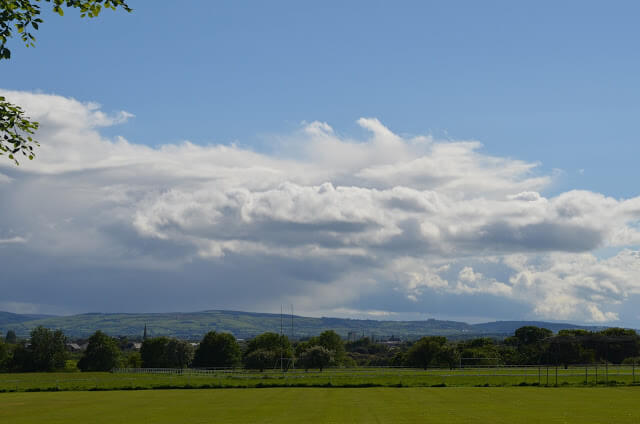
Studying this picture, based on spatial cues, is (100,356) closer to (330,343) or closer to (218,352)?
(218,352)

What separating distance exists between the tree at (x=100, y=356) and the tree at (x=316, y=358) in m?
35.0

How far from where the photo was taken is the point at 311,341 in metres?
140

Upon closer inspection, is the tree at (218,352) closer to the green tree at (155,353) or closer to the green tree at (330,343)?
the green tree at (155,353)

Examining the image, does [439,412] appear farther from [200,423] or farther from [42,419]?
[42,419]

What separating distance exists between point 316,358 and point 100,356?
128 feet

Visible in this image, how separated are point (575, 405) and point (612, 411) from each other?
161 inches

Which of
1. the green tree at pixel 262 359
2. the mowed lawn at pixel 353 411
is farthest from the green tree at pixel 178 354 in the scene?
the mowed lawn at pixel 353 411

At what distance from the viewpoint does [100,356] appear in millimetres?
118062

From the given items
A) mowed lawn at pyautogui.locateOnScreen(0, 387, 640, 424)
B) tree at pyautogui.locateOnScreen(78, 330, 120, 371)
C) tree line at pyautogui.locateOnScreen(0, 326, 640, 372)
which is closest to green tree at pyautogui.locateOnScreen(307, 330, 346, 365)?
tree line at pyautogui.locateOnScreen(0, 326, 640, 372)

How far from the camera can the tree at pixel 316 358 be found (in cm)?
10815

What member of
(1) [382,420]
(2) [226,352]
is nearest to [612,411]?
(1) [382,420]

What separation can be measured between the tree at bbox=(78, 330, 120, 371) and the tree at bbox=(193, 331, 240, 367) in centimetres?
1557

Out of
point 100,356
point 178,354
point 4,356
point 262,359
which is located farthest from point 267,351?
point 4,356

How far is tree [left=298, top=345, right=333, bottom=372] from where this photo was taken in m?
108
